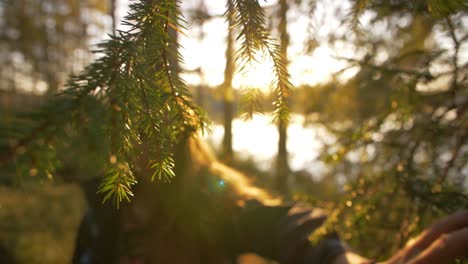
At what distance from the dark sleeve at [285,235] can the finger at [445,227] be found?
0.42m

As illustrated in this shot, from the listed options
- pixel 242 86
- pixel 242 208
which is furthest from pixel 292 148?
pixel 242 86

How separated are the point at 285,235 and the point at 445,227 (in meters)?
0.86

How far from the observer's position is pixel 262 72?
2.60ft

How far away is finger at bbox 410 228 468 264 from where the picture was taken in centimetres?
96

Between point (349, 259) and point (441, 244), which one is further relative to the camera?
point (349, 259)

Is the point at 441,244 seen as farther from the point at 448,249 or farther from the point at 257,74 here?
the point at 257,74

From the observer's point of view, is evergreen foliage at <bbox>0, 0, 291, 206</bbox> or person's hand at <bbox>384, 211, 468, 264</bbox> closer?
evergreen foliage at <bbox>0, 0, 291, 206</bbox>

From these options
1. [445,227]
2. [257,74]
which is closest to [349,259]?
[445,227]

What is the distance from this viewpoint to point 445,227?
1066 mm

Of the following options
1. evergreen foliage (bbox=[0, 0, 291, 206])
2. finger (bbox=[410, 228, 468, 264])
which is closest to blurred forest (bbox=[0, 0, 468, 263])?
evergreen foliage (bbox=[0, 0, 291, 206])

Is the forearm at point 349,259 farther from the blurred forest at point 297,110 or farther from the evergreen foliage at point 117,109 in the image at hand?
the evergreen foliage at point 117,109

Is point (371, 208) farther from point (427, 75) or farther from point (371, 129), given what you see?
point (427, 75)

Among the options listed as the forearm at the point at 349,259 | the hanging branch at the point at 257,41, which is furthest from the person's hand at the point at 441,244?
the hanging branch at the point at 257,41

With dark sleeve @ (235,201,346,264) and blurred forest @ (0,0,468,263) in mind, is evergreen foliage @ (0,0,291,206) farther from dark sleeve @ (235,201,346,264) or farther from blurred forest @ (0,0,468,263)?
dark sleeve @ (235,201,346,264)
